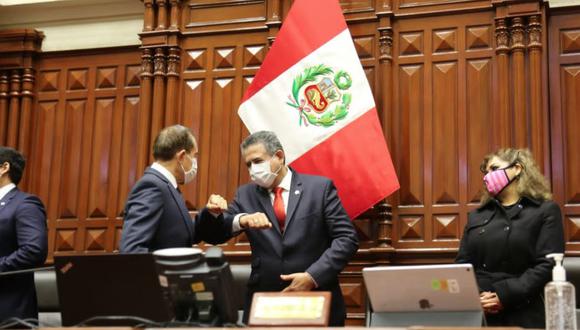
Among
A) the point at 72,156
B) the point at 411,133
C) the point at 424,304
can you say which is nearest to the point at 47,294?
the point at 72,156

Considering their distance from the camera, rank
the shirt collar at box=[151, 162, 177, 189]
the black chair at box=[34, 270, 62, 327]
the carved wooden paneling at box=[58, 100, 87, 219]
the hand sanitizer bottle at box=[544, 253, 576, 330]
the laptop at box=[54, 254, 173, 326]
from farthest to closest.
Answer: the carved wooden paneling at box=[58, 100, 87, 219] → the black chair at box=[34, 270, 62, 327] → the shirt collar at box=[151, 162, 177, 189] → the laptop at box=[54, 254, 173, 326] → the hand sanitizer bottle at box=[544, 253, 576, 330]

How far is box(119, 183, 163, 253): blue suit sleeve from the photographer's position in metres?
3.51

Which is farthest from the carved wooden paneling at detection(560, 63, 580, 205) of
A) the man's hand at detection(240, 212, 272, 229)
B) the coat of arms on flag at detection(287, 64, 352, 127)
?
the man's hand at detection(240, 212, 272, 229)

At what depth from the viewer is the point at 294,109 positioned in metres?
5.29

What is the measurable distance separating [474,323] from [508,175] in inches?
63.3

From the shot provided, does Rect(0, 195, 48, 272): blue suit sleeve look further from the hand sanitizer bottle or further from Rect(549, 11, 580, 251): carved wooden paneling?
Rect(549, 11, 580, 251): carved wooden paneling

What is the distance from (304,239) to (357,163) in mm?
1180

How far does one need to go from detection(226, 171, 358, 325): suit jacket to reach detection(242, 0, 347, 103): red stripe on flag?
134cm

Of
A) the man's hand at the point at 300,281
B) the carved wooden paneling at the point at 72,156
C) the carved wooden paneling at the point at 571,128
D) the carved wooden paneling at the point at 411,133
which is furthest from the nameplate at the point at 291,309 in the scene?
Result: the carved wooden paneling at the point at 72,156

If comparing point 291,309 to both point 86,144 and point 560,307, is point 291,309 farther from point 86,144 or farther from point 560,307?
point 86,144

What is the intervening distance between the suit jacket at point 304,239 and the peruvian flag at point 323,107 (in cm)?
94

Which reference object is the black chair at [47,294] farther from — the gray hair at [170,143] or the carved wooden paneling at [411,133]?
the carved wooden paneling at [411,133]

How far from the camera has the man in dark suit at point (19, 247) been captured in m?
4.18

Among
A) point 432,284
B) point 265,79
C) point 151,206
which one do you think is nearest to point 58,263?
point 151,206
